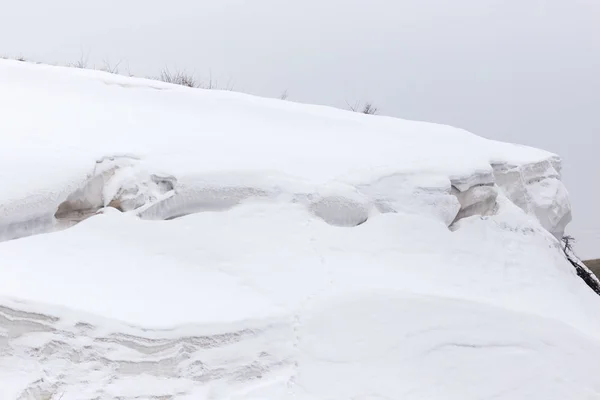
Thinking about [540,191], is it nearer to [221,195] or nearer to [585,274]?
[585,274]

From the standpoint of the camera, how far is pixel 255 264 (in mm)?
2762

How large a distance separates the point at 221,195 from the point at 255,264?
0.42 m

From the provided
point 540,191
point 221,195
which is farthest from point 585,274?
point 221,195

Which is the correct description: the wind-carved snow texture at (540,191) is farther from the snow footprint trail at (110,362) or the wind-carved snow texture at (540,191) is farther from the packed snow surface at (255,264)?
the snow footprint trail at (110,362)

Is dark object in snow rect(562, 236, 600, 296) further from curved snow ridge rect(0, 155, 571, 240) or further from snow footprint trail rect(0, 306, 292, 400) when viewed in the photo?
snow footprint trail rect(0, 306, 292, 400)

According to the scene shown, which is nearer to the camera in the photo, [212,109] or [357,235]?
[357,235]

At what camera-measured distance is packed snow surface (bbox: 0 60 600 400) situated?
234cm

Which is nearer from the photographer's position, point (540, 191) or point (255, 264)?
point (255, 264)

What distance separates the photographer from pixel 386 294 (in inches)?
108

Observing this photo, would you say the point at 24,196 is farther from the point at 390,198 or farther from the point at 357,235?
the point at 390,198

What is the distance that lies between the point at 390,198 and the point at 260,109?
114 cm

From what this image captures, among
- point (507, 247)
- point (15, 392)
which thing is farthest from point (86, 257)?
point (507, 247)

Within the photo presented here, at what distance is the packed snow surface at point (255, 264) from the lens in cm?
234

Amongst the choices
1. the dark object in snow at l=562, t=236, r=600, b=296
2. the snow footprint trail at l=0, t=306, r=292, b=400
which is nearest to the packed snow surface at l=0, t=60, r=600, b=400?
the snow footprint trail at l=0, t=306, r=292, b=400
